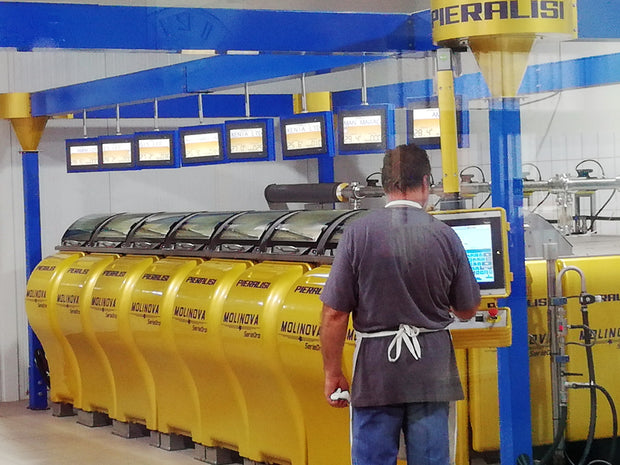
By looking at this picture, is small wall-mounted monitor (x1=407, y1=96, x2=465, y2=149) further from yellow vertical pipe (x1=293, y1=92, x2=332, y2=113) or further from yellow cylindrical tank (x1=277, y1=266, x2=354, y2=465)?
yellow vertical pipe (x1=293, y1=92, x2=332, y2=113)

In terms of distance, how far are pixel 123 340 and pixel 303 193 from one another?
115 inches

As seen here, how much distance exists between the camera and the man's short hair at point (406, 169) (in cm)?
373

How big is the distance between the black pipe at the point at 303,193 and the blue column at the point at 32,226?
218 cm

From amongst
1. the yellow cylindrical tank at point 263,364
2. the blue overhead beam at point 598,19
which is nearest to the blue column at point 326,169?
the yellow cylindrical tank at point 263,364

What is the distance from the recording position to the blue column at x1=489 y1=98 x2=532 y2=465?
180 inches

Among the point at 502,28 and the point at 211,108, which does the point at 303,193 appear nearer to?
the point at 211,108

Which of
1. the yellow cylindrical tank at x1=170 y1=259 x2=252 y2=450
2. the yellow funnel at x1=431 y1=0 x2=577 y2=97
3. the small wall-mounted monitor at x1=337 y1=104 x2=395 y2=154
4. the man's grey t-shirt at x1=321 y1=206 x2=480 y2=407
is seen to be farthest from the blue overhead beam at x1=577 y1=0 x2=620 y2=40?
the small wall-mounted monitor at x1=337 y1=104 x2=395 y2=154

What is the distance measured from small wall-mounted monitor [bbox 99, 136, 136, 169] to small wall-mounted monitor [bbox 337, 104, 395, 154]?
1.98m

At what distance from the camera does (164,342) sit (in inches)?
276

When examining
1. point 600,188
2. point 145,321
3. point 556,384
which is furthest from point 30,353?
point 600,188

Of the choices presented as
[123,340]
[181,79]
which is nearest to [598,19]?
[181,79]

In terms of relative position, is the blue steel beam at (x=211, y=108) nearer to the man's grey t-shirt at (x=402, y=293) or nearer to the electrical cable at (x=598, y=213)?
the electrical cable at (x=598, y=213)

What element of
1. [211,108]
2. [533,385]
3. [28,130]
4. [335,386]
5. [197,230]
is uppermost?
[211,108]

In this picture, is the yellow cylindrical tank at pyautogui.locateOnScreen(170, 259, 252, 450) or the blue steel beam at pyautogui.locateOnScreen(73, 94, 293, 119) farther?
the blue steel beam at pyautogui.locateOnScreen(73, 94, 293, 119)
